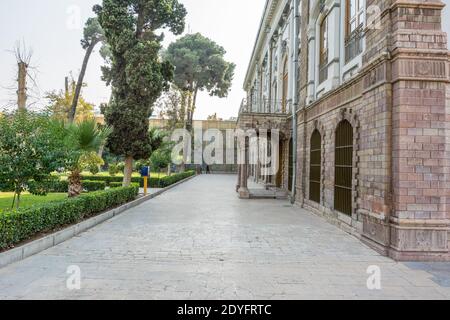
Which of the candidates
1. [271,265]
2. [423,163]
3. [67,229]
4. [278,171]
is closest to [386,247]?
[423,163]

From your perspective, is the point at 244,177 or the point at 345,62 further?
Answer: the point at 244,177

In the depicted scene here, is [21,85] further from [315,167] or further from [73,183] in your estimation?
[315,167]

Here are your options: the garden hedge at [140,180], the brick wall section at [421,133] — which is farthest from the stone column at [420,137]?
the garden hedge at [140,180]

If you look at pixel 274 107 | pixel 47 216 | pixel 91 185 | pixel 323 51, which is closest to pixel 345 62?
pixel 323 51

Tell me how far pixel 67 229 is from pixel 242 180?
10119mm

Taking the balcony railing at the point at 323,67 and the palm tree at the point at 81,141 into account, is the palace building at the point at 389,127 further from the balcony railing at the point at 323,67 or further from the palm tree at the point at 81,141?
the palm tree at the point at 81,141

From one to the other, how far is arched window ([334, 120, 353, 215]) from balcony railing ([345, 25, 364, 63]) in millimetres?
1782

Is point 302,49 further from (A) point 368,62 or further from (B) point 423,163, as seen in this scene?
(B) point 423,163

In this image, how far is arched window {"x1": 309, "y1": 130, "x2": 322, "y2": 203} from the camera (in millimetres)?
11352

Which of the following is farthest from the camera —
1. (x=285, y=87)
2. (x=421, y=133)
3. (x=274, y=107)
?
(x=274, y=107)

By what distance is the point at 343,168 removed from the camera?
9.10m

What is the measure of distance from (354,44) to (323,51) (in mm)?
2863

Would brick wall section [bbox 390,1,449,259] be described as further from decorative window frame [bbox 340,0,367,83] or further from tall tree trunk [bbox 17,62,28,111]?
tall tree trunk [bbox 17,62,28,111]

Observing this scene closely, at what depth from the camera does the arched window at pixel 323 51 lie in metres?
11.2
